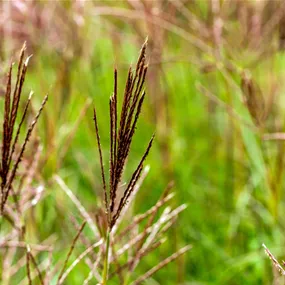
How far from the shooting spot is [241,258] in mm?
1377

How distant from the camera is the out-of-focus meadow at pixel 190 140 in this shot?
51.5 inches

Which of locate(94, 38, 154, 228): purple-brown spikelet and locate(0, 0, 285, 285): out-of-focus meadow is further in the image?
locate(0, 0, 285, 285): out-of-focus meadow

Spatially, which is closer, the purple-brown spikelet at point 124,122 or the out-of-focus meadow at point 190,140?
the purple-brown spikelet at point 124,122

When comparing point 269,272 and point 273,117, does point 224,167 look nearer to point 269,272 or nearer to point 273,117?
point 273,117

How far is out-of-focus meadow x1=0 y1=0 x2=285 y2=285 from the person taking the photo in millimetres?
1309

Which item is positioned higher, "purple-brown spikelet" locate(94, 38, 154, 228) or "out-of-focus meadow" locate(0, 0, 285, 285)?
"purple-brown spikelet" locate(94, 38, 154, 228)

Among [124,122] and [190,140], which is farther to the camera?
[190,140]

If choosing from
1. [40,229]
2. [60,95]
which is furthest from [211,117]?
[40,229]

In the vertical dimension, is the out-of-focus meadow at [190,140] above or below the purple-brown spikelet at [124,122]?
below

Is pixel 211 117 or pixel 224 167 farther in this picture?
pixel 211 117

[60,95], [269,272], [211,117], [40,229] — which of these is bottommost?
[269,272]

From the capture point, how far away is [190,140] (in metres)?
1.94

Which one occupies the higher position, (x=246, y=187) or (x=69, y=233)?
(x=69, y=233)

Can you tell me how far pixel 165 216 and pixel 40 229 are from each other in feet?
2.47
